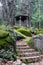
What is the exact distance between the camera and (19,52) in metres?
10.7

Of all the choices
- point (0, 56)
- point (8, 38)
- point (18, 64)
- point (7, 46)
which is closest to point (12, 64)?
point (18, 64)

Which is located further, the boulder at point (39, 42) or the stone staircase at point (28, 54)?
the boulder at point (39, 42)

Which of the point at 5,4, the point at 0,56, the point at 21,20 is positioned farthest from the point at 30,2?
the point at 0,56

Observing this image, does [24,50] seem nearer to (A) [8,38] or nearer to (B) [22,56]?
(B) [22,56]

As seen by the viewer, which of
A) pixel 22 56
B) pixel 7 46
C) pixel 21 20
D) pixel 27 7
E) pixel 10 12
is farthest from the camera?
pixel 27 7

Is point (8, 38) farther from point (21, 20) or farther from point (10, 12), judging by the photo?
point (21, 20)

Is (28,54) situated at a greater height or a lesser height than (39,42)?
lesser

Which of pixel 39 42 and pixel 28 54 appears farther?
pixel 39 42

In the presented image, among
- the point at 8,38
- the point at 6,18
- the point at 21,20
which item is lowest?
the point at 21,20

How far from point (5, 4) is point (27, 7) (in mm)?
12057

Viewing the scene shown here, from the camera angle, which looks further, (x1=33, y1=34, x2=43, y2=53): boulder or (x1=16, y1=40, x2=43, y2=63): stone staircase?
(x1=33, y1=34, x2=43, y2=53): boulder

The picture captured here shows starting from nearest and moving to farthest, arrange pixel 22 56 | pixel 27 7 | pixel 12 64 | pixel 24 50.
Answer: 1. pixel 12 64
2. pixel 22 56
3. pixel 24 50
4. pixel 27 7

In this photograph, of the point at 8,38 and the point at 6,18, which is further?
the point at 6,18

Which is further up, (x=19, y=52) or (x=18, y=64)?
(x=18, y=64)
